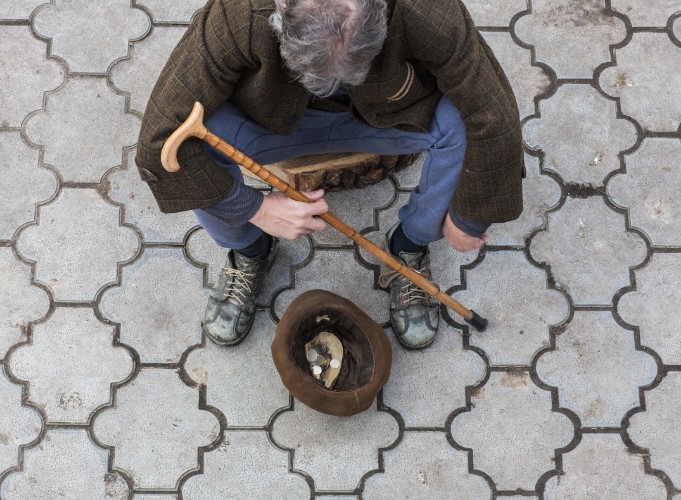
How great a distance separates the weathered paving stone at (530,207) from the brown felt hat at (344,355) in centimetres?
59

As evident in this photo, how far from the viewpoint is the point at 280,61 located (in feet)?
5.77

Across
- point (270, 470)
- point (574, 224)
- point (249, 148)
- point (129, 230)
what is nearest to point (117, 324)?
point (129, 230)

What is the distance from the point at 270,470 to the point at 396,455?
1.27 ft

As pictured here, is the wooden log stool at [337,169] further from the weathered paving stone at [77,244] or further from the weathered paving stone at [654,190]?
the weathered paving stone at [654,190]

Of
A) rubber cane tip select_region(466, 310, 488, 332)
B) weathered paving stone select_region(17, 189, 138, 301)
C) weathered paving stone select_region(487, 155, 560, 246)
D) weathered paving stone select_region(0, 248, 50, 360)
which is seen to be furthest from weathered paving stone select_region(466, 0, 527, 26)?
weathered paving stone select_region(0, 248, 50, 360)

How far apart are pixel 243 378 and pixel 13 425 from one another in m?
0.72

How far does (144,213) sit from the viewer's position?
2621mm

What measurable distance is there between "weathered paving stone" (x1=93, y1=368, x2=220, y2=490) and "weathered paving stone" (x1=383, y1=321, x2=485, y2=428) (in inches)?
22.8

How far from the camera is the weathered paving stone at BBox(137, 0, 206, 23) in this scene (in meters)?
2.80

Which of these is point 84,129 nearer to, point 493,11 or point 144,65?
point 144,65

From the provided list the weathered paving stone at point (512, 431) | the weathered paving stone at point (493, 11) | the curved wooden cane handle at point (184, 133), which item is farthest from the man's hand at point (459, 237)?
the weathered paving stone at point (493, 11)

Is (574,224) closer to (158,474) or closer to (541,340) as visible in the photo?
(541,340)

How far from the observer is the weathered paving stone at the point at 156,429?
240cm

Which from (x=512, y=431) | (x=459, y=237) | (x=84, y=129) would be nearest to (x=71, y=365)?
(x=84, y=129)
